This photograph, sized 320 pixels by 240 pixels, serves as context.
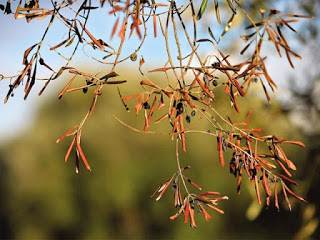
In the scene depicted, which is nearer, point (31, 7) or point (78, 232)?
point (31, 7)

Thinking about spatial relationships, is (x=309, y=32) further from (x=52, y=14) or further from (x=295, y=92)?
(x=52, y=14)

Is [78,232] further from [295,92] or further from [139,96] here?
[139,96]

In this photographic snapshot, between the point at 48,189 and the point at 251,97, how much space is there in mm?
12823

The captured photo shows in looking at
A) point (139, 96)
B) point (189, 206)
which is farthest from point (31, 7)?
point (189, 206)

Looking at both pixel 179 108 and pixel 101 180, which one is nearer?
pixel 179 108

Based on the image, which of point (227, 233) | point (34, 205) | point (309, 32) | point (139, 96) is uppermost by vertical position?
point (309, 32)

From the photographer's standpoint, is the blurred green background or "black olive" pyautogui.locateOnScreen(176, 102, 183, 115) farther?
the blurred green background

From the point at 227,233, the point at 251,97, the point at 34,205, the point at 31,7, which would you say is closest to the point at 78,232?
the point at 34,205

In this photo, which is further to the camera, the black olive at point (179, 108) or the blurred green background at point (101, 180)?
the blurred green background at point (101, 180)

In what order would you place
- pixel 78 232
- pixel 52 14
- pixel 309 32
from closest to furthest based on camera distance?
pixel 52 14 → pixel 309 32 → pixel 78 232

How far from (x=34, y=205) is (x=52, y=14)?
51.9 feet

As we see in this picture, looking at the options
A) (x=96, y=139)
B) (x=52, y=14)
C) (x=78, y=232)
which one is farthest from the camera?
(x=78, y=232)

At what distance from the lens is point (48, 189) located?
16.4m

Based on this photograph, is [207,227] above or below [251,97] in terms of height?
below
